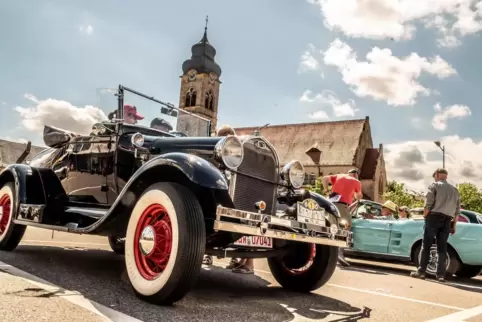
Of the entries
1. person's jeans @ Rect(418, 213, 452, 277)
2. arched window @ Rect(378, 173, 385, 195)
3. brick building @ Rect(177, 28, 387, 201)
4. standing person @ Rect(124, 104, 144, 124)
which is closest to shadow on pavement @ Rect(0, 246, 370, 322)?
standing person @ Rect(124, 104, 144, 124)

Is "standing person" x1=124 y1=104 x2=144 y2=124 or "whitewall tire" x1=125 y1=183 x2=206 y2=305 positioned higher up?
"standing person" x1=124 y1=104 x2=144 y2=124

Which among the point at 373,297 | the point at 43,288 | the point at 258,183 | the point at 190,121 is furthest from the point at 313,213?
the point at 190,121

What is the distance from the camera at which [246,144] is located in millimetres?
3721

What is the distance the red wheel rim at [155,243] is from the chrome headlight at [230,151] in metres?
0.68

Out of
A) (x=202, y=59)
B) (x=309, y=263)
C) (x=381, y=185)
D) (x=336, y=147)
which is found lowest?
(x=309, y=263)

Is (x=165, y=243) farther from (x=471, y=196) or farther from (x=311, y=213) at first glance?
(x=471, y=196)

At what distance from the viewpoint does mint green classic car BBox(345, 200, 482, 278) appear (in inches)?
269

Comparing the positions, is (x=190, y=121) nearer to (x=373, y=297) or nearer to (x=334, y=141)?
(x=373, y=297)

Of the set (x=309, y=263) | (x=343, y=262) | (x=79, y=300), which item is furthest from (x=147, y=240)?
(x=343, y=262)

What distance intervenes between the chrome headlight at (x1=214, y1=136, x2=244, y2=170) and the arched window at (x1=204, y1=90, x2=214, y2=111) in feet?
154

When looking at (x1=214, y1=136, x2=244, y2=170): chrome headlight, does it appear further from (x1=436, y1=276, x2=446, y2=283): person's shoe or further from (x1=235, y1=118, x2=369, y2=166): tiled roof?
(x1=235, y1=118, x2=369, y2=166): tiled roof

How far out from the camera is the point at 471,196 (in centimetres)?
5859

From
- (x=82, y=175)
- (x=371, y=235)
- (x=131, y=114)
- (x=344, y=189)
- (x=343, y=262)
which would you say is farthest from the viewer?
(x=371, y=235)

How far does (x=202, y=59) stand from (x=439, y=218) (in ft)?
150
